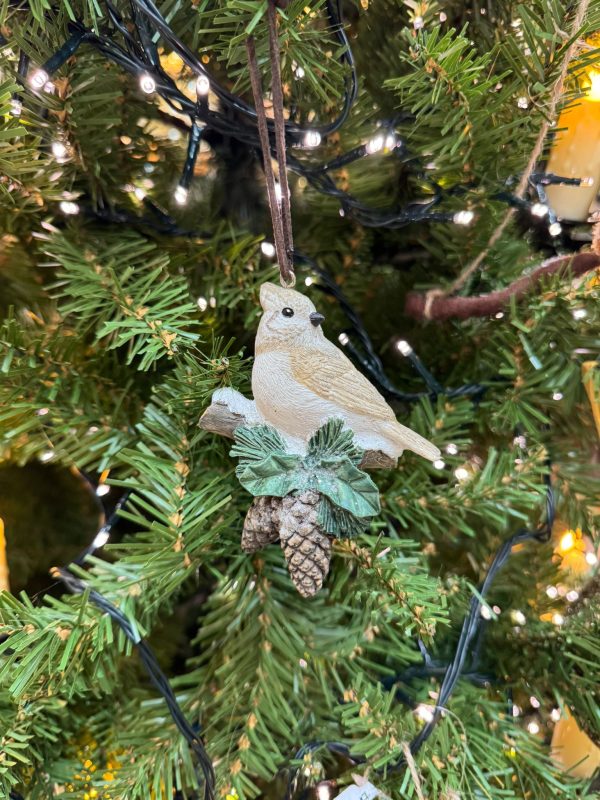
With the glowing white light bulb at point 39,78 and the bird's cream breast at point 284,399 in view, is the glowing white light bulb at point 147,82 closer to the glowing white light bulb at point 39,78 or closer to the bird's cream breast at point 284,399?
the glowing white light bulb at point 39,78

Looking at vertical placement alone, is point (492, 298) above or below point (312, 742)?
above

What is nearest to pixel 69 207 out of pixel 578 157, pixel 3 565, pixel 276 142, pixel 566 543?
pixel 276 142

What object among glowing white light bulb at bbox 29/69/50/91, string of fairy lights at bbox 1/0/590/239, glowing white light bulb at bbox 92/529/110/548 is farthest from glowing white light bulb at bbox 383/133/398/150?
glowing white light bulb at bbox 92/529/110/548

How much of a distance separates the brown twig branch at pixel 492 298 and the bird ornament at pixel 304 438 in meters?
0.11

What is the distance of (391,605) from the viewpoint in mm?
364

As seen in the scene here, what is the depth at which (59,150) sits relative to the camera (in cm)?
38

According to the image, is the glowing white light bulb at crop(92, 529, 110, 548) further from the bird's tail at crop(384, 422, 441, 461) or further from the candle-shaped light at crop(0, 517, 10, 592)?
the bird's tail at crop(384, 422, 441, 461)

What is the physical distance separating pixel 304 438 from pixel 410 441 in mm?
73

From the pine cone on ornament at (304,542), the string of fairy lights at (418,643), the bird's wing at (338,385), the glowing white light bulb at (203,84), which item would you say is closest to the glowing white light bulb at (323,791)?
the string of fairy lights at (418,643)

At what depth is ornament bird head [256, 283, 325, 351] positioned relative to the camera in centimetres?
39

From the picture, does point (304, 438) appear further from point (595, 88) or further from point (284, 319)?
point (595, 88)

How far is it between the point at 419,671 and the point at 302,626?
109mm

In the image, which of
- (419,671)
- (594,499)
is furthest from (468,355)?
(419,671)

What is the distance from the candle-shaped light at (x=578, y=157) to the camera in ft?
1.47
